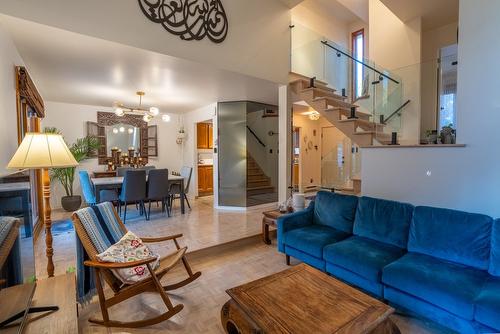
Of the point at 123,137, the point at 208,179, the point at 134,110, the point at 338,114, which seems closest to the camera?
the point at 338,114

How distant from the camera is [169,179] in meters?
5.04

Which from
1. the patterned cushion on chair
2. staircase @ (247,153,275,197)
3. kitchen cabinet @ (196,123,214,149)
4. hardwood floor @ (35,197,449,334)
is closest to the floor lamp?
the patterned cushion on chair

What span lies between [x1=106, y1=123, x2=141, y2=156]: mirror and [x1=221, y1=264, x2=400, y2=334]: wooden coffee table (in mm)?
5989

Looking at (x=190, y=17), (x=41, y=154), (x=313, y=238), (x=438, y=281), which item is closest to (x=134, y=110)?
(x=190, y=17)

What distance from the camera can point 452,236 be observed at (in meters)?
2.09

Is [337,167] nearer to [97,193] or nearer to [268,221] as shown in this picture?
[268,221]

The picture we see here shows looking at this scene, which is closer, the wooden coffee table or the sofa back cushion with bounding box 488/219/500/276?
the wooden coffee table

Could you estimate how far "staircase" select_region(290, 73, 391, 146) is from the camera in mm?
3938

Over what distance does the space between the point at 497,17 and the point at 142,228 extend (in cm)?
516

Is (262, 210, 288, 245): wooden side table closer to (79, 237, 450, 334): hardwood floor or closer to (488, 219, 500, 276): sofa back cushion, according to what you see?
(79, 237, 450, 334): hardwood floor

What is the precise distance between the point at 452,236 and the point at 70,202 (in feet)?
20.8

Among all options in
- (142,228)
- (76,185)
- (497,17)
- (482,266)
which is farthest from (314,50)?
(76,185)

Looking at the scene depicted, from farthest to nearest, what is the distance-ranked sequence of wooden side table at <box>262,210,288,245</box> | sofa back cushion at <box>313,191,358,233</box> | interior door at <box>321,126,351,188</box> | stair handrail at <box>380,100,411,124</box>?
interior door at <box>321,126,351,188</box> → stair handrail at <box>380,100,411,124</box> → wooden side table at <box>262,210,288,245</box> → sofa back cushion at <box>313,191,358,233</box>

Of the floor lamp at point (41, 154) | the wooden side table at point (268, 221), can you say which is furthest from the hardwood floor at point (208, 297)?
the floor lamp at point (41, 154)
